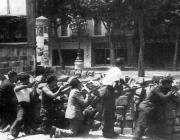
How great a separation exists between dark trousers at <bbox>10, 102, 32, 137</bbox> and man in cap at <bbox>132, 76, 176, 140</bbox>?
8.92ft

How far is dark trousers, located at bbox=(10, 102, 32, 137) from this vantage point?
916 cm

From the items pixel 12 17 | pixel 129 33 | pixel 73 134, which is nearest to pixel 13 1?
pixel 12 17

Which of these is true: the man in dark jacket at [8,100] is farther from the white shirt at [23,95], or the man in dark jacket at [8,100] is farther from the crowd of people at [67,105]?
the white shirt at [23,95]

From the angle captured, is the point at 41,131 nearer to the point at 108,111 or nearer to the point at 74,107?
the point at 74,107

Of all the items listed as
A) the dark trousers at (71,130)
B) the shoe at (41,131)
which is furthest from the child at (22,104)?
the dark trousers at (71,130)

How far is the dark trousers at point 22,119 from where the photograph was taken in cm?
916

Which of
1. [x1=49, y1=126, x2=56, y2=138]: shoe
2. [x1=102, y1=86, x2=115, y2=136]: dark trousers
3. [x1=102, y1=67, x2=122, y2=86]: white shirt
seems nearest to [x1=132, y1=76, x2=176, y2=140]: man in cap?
[x1=102, y1=86, x2=115, y2=136]: dark trousers

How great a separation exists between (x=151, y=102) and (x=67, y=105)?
1982 millimetres

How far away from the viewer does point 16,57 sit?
55.4 ft

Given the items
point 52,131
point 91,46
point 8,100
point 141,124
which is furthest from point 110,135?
point 91,46

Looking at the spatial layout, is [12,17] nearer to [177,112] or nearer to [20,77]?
[20,77]

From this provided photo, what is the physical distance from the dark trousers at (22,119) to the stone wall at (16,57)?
6567 millimetres

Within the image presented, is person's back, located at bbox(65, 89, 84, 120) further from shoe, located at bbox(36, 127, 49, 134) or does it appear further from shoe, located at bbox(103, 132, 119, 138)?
shoe, located at bbox(36, 127, 49, 134)

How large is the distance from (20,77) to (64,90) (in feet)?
3.50
